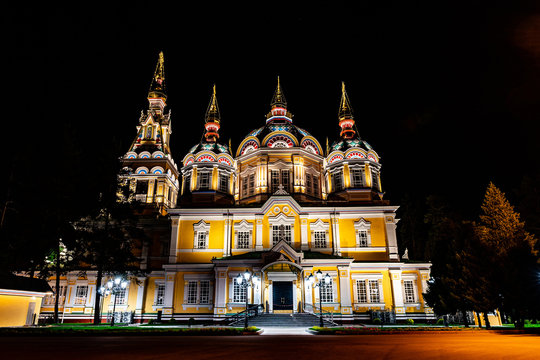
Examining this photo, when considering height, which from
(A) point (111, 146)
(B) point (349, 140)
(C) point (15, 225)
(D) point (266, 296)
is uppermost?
(B) point (349, 140)

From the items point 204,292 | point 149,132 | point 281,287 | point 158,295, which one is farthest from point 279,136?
point 158,295

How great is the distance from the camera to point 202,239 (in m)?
30.8

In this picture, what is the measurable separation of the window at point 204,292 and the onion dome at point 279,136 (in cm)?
1434

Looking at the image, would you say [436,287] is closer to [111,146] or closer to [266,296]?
[266,296]

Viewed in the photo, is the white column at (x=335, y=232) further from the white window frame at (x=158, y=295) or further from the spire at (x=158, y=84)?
the spire at (x=158, y=84)

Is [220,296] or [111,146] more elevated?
[111,146]

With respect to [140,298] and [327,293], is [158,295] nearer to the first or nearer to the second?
[140,298]

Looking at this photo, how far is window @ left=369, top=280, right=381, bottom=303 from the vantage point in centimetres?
2847

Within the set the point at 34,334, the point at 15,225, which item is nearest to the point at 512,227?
the point at 34,334

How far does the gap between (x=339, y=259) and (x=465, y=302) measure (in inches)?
366

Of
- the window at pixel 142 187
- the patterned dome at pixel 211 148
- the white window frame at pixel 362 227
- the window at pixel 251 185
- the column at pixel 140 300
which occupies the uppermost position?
the patterned dome at pixel 211 148

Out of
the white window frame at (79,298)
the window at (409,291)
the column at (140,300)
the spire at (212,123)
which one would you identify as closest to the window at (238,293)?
the column at (140,300)

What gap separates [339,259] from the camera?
90.9 feet

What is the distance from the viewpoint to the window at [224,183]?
35.8 meters
